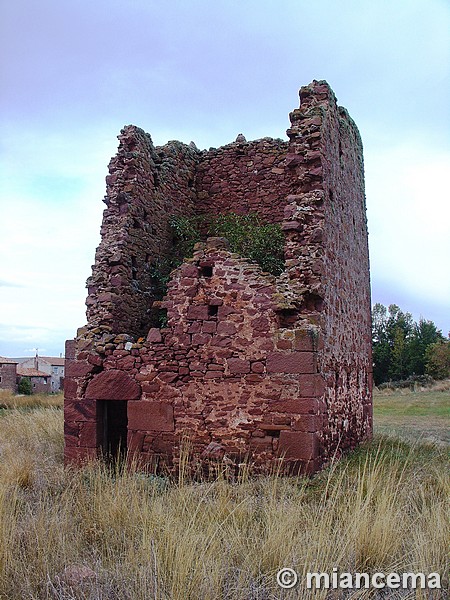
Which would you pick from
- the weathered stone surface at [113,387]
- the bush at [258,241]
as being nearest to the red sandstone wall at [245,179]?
the bush at [258,241]

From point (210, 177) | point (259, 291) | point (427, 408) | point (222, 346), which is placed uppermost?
point (210, 177)

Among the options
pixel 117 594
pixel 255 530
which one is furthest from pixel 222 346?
pixel 117 594

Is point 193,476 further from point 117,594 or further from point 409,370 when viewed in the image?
point 409,370

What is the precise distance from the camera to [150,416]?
8.83 m

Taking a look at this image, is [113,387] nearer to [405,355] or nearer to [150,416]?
[150,416]

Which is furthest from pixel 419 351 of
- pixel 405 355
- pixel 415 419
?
pixel 415 419

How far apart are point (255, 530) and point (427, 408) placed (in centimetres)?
1966

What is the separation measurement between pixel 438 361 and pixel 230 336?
3792 centimetres

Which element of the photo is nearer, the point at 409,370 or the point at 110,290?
the point at 110,290

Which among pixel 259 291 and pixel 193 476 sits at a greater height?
pixel 259 291

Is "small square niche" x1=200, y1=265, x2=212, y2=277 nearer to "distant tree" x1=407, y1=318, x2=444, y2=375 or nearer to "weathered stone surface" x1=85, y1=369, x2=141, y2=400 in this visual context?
"weathered stone surface" x1=85, y1=369, x2=141, y2=400

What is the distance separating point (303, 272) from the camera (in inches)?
333

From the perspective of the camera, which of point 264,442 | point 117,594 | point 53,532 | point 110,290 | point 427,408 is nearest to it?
point 117,594

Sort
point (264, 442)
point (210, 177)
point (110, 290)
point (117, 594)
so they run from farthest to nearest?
point (210, 177), point (110, 290), point (264, 442), point (117, 594)
